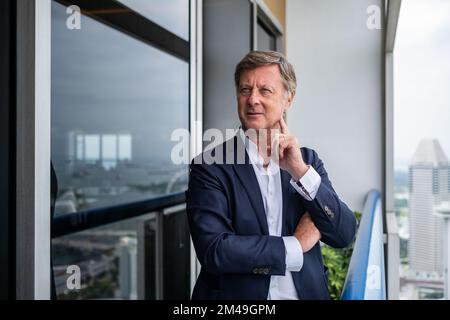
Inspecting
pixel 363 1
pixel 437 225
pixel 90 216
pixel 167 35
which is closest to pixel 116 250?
pixel 90 216

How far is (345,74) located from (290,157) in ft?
→ 1.37

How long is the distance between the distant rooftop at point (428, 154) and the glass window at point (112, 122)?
3.52 ft

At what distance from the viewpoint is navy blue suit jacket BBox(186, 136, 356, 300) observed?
104 centimetres

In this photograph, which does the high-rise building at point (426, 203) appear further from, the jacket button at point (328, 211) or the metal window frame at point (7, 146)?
the metal window frame at point (7, 146)

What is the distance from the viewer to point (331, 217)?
107 centimetres

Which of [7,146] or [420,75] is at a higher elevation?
[420,75]

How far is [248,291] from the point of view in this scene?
1.11 m

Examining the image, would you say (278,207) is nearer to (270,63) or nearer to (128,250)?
(270,63)

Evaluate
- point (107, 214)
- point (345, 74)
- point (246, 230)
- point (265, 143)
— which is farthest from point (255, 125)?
point (107, 214)

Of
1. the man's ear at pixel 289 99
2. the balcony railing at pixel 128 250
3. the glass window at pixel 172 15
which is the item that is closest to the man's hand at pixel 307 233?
the man's ear at pixel 289 99

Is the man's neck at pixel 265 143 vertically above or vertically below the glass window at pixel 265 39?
below

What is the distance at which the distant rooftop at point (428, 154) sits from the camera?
5.28ft

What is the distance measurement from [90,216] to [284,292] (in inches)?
44.5
